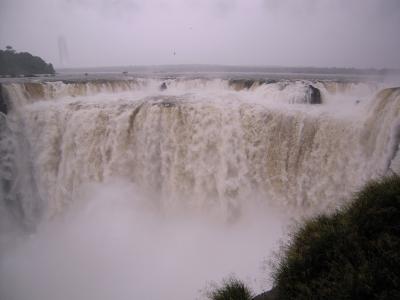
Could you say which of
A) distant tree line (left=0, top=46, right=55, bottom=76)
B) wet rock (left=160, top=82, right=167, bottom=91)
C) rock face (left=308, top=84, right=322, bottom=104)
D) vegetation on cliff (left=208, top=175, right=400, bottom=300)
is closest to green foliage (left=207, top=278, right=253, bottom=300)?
vegetation on cliff (left=208, top=175, right=400, bottom=300)

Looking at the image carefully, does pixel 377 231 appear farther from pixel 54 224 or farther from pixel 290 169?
pixel 54 224

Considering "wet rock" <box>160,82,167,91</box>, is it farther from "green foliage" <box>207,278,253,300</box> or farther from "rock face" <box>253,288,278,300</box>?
"rock face" <box>253,288,278,300</box>

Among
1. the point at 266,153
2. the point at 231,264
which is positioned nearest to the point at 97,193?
the point at 231,264

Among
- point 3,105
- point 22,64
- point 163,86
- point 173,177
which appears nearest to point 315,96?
point 173,177

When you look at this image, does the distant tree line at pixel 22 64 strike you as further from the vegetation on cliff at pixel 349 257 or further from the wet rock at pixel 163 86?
the vegetation on cliff at pixel 349 257

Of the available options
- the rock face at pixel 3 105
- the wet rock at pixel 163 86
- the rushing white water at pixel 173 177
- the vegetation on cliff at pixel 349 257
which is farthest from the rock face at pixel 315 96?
the rock face at pixel 3 105

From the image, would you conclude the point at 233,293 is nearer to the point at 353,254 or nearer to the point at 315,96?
the point at 353,254
